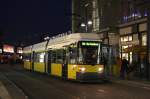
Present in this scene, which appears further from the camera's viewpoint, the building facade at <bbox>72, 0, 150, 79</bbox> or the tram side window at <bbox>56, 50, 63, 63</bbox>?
the building facade at <bbox>72, 0, 150, 79</bbox>

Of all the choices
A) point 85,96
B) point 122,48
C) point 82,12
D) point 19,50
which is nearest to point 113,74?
point 122,48

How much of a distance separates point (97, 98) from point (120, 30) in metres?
28.2

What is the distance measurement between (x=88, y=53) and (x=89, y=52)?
0.11 meters

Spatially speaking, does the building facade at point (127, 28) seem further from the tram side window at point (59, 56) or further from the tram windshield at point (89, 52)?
the tram side window at point (59, 56)

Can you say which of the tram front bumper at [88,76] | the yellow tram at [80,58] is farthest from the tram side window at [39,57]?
the tram front bumper at [88,76]

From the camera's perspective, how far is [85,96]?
22.2 meters

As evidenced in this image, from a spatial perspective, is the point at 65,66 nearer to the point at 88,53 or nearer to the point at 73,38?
the point at 73,38

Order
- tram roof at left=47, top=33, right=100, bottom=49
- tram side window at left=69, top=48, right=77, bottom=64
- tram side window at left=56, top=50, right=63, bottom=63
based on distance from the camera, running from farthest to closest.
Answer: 1. tram side window at left=56, top=50, right=63, bottom=63
2. tram roof at left=47, top=33, right=100, bottom=49
3. tram side window at left=69, top=48, right=77, bottom=64

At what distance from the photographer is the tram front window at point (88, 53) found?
31.9 metres

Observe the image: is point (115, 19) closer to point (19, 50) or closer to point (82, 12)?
point (82, 12)

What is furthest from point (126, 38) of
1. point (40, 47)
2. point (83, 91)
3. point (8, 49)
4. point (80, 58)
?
point (8, 49)

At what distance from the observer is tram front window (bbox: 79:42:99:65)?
105 ft

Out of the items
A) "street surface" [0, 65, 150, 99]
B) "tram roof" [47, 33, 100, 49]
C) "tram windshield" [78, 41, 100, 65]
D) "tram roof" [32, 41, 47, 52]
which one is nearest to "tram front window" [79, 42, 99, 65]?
"tram windshield" [78, 41, 100, 65]

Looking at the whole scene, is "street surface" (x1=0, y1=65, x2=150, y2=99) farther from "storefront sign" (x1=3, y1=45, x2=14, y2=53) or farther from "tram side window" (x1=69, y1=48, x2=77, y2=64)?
"storefront sign" (x1=3, y1=45, x2=14, y2=53)
